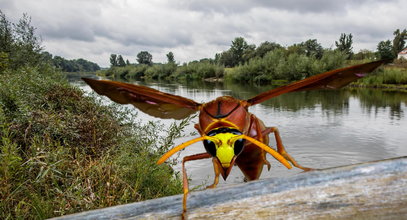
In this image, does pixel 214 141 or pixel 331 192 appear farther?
pixel 331 192

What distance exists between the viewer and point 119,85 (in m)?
1.05

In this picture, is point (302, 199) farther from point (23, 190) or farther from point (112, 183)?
point (23, 190)

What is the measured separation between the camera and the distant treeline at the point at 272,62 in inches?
1312

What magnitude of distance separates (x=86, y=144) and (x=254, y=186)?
3.20 meters

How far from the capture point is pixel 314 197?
1168 millimetres

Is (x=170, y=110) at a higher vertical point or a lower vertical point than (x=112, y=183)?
higher

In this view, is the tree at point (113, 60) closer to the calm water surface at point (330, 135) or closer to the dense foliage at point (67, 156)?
the calm water surface at point (330, 135)

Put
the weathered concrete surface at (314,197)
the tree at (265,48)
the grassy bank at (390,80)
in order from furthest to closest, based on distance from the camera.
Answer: the tree at (265,48), the grassy bank at (390,80), the weathered concrete surface at (314,197)

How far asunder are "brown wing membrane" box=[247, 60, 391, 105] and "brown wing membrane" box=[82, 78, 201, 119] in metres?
0.31

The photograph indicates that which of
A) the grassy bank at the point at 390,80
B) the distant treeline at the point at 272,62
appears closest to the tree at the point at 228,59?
the distant treeline at the point at 272,62

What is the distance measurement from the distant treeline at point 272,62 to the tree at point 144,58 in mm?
25405

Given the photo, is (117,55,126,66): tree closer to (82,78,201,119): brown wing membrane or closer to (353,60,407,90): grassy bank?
(353,60,407,90): grassy bank

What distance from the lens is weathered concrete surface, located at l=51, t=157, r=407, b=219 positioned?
115cm

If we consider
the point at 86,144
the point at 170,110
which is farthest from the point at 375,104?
the point at 170,110
